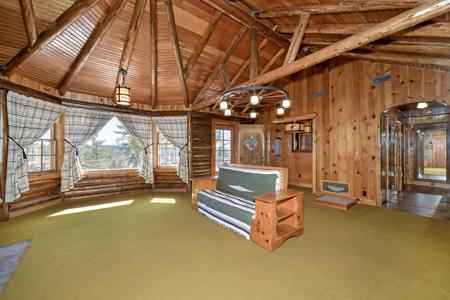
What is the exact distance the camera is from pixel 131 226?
326cm

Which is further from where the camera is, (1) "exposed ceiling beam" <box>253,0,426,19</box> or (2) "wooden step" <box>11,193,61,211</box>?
(2) "wooden step" <box>11,193,61,211</box>

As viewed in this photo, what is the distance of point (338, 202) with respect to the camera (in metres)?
4.34

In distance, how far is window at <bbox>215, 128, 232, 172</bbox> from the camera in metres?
6.74

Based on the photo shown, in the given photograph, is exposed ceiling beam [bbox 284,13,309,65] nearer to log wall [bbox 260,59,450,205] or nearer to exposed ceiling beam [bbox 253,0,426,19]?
exposed ceiling beam [bbox 253,0,426,19]

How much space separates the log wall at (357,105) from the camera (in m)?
3.92

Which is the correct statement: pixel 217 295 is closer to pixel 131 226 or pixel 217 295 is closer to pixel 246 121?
pixel 131 226

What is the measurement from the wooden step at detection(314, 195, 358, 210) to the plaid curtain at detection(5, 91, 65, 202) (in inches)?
245

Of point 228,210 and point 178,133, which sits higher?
point 178,133

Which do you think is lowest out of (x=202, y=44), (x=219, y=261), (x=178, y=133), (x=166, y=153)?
(x=219, y=261)

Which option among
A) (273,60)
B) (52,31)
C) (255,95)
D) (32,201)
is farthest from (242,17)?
(32,201)

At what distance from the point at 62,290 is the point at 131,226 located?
148 centimetres

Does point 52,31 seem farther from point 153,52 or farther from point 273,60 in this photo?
point 273,60

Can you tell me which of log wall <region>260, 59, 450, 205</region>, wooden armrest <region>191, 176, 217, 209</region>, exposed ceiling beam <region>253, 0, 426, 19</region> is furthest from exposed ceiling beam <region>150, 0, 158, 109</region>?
log wall <region>260, 59, 450, 205</region>

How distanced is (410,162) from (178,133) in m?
8.51
